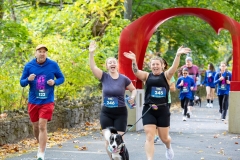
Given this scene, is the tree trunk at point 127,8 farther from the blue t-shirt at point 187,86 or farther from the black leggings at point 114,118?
the black leggings at point 114,118

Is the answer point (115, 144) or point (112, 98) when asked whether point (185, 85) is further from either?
point (115, 144)

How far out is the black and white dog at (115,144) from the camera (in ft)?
25.4

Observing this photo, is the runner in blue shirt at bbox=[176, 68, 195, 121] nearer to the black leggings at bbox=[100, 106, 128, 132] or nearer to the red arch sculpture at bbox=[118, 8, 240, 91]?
the red arch sculpture at bbox=[118, 8, 240, 91]

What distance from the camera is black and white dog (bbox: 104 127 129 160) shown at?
7750 millimetres

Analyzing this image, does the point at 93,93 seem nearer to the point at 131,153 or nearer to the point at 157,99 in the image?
the point at 131,153

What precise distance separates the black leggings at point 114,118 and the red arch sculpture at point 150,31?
5693 millimetres

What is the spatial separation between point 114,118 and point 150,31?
6382 mm

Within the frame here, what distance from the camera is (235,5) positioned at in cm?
2431

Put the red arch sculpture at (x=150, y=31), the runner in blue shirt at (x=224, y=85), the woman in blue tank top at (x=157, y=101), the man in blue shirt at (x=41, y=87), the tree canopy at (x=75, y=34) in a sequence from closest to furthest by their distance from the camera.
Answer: the woman in blue tank top at (x=157, y=101) < the man in blue shirt at (x=41, y=87) < the tree canopy at (x=75, y=34) < the red arch sculpture at (x=150, y=31) < the runner in blue shirt at (x=224, y=85)

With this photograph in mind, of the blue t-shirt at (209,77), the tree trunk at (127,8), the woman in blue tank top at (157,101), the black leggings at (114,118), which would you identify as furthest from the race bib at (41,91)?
the blue t-shirt at (209,77)

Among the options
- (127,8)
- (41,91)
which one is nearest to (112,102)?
(41,91)

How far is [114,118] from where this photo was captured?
8641 mm

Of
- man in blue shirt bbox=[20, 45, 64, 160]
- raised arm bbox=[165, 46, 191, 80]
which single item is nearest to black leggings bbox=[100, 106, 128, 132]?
raised arm bbox=[165, 46, 191, 80]

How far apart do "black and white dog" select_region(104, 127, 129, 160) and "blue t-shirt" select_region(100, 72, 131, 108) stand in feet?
2.21
